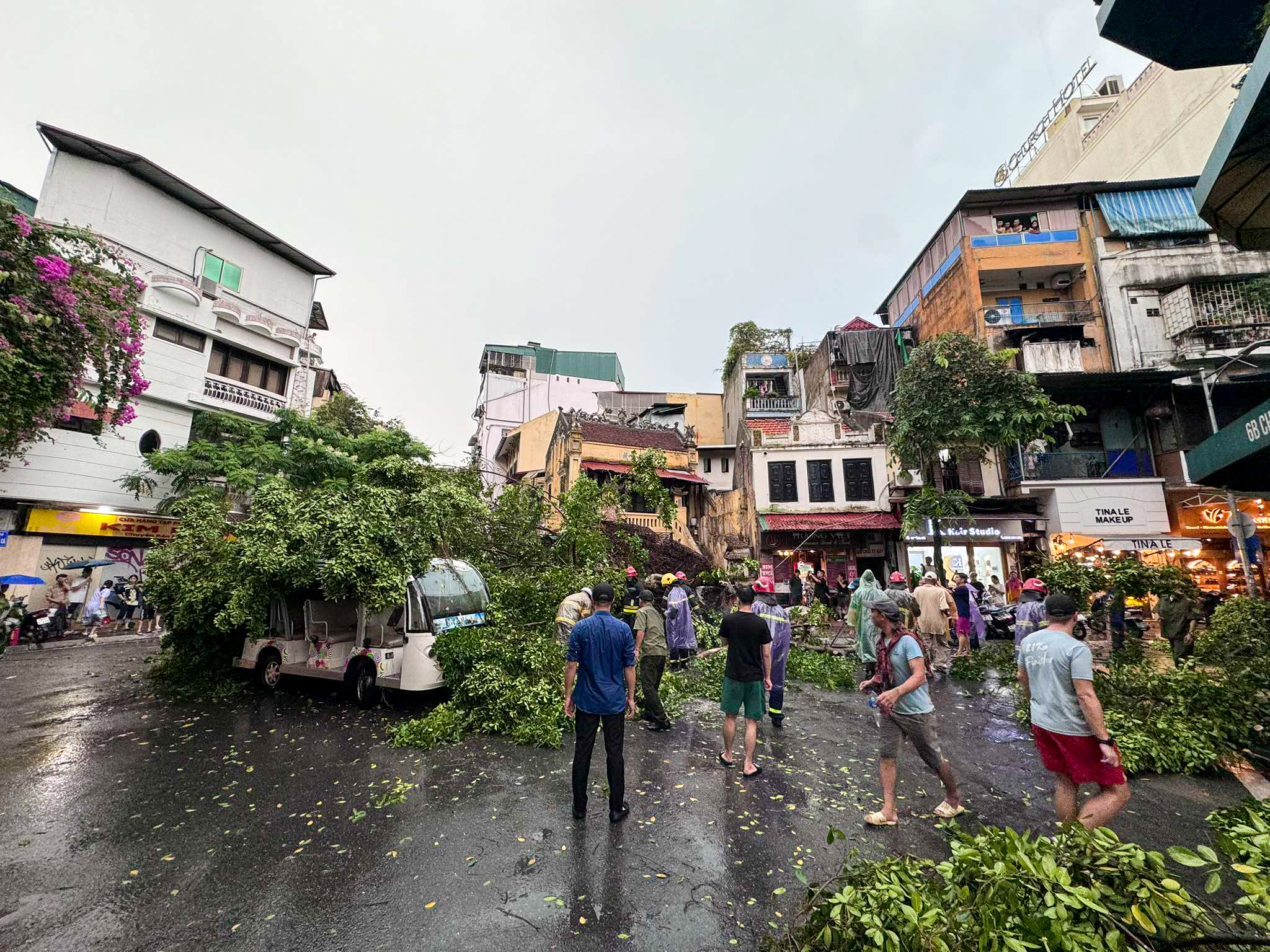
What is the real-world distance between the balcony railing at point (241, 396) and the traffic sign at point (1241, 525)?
100 feet

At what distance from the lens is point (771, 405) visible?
3222 cm

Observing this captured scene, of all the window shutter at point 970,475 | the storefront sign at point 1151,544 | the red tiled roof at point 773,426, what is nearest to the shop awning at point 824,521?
the window shutter at point 970,475

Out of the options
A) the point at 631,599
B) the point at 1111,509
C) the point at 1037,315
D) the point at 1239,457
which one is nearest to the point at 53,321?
the point at 631,599

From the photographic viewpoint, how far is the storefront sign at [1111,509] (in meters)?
18.9

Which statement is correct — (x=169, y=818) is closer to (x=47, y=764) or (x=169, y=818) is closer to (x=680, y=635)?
(x=47, y=764)

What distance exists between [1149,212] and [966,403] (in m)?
12.7

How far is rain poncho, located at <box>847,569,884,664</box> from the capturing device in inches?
303

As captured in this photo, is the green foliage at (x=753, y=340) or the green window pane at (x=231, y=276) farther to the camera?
the green foliage at (x=753, y=340)

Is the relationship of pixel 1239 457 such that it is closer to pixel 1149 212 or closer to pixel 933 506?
pixel 933 506

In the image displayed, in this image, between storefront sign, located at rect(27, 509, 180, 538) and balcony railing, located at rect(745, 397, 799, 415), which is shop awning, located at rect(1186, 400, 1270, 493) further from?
storefront sign, located at rect(27, 509, 180, 538)

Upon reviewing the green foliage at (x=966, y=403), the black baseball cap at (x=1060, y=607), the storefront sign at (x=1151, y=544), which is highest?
the green foliage at (x=966, y=403)

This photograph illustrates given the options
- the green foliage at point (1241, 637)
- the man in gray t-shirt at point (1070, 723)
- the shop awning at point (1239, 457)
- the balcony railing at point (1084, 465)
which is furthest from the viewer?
the balcony railing at point (1084, 465)

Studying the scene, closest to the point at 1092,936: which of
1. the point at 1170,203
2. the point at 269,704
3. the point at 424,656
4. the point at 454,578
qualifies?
the point at 424,656

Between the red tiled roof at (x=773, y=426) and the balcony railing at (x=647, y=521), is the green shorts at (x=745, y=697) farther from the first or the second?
the red tiled roof at (x=773, y=426)
